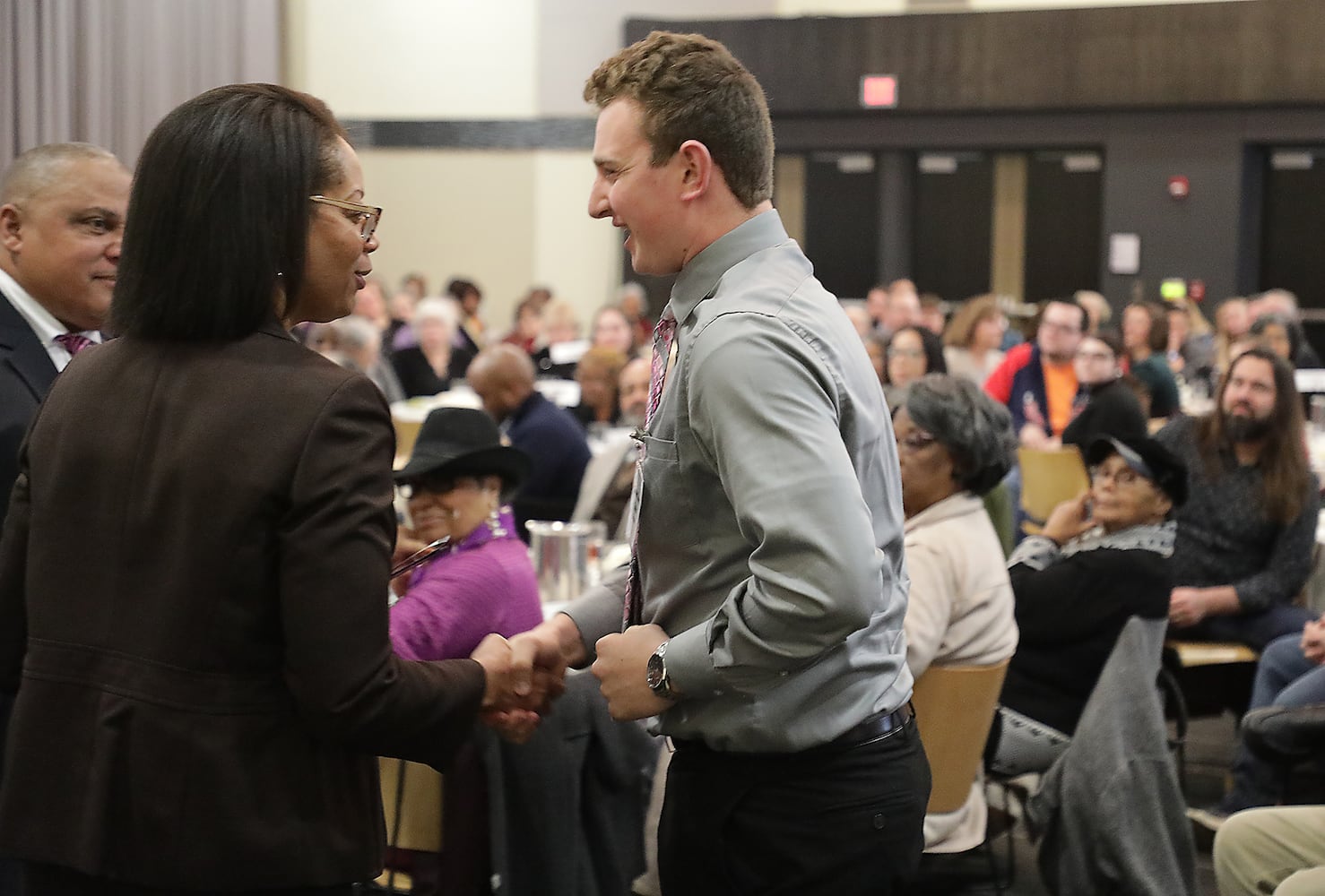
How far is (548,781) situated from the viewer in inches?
111

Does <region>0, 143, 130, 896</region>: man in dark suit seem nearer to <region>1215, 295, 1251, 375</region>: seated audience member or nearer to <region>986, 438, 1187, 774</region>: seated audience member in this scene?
<region>986, 438, 1187, 774</region>: seated audience member

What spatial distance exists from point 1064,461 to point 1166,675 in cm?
238

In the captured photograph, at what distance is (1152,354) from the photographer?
28.8ft

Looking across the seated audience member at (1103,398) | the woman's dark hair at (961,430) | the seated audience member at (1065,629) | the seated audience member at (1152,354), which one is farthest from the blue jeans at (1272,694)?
the seated audience member at (1152,354)

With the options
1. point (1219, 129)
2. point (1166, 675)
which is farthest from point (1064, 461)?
point (1219, 129)

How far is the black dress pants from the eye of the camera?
1650 mm

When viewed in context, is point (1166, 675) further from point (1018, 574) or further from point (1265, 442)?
point (1265, 442)

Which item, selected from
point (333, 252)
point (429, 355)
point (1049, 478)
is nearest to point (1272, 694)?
point (1049, 478)

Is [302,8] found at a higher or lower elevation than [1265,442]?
higher

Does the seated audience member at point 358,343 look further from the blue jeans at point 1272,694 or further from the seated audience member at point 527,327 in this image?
the blue jeans at point 1272,694

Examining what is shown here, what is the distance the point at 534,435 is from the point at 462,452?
2.50 meters

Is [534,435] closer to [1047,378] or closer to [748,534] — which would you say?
[1047,378]

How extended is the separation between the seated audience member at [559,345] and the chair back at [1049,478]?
4.09m

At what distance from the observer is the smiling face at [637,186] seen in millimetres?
1603
